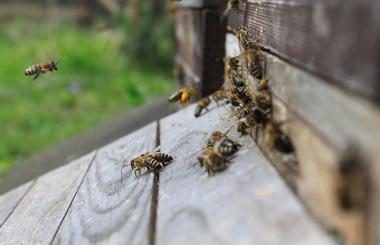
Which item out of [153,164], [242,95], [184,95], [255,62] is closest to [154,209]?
[153,164]

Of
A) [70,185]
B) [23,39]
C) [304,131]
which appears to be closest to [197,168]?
[304,131]

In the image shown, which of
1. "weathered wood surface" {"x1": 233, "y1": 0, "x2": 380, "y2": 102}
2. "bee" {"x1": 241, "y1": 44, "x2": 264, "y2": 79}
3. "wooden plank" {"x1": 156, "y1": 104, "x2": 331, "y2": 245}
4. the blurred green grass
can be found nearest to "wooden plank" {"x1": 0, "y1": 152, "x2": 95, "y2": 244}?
"wooden plank" {"x1": 156, "y1": 104, "x2": 331, "y2": 245}

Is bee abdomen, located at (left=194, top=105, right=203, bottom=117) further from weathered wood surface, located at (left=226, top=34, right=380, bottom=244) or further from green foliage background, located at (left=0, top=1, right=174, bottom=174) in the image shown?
green foliage background, located at (left=0, top=1, right=174, bottom=174)

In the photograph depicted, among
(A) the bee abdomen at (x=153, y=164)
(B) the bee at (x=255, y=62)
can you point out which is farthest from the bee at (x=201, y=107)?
(B) the bee at (x=255, y=62)

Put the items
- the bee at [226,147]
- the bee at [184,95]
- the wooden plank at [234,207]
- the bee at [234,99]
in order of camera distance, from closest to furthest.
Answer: the wooden plank at [234,207], the bee at [226,147], the bee at [234,99], the bee at [184,95]

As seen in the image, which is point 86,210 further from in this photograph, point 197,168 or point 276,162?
point 276,162

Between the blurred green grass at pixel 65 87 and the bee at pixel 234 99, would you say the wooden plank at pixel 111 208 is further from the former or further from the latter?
the blurred green grass at pixel 65 87
